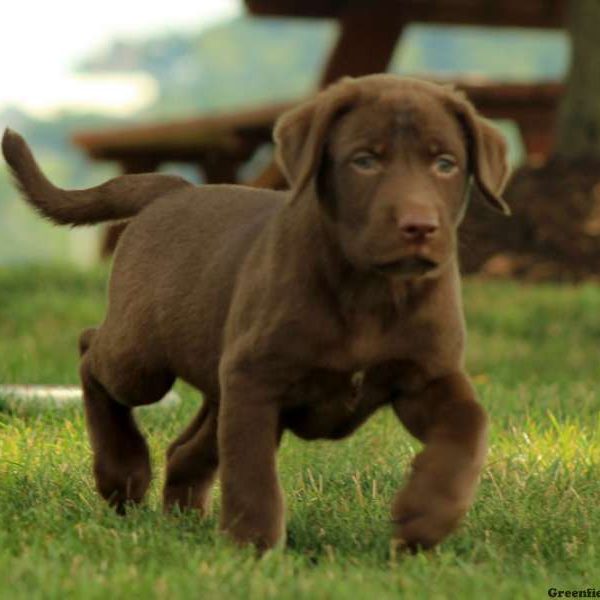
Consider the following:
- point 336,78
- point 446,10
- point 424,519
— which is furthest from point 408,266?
point 446,10

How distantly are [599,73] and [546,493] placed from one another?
900 cm

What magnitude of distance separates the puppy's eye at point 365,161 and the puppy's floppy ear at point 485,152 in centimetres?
29

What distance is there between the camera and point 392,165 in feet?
11.3

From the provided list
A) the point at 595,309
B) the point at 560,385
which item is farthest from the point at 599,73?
the point at 560,385

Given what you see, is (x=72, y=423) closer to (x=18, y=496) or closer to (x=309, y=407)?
(x=18, y=496)

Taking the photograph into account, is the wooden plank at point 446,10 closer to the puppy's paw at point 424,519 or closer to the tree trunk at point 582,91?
the tree trunk at point 582,91

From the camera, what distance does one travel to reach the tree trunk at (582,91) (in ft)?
41.4

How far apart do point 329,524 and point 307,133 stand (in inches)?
41.4

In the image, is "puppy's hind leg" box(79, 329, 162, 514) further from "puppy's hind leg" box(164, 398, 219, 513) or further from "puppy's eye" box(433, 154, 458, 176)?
"puppy's eye" box(433, 154, 458, 176)

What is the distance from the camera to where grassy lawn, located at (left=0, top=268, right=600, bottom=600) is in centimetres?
325

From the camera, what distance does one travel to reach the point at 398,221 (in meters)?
3.35

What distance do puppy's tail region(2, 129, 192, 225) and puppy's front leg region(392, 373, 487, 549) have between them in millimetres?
1257

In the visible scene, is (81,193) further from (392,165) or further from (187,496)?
(392,165)

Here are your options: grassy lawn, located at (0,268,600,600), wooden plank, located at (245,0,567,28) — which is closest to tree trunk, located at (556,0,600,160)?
wooden plank, located at (245,0,567,28)
